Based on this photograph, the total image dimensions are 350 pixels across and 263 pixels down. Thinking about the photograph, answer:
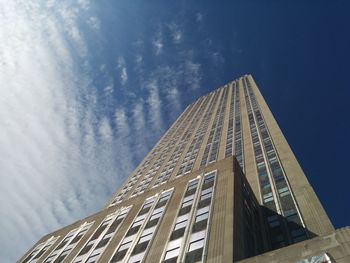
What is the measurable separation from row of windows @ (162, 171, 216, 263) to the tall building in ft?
0.29

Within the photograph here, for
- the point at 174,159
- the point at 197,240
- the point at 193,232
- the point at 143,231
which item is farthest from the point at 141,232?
the point at 174,159

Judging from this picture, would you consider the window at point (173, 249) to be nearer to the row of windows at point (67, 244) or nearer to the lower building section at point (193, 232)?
the lower building section at point (193, 232)

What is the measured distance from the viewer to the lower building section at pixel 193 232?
21734 millimetres

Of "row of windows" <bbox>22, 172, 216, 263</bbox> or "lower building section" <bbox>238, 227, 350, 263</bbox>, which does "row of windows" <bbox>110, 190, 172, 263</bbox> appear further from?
"lower building section" <bbox>238, 227, 350, 263</bbox>

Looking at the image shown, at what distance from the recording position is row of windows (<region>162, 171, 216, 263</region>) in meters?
26.6

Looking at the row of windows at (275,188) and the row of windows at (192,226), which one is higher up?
the row of windows at (192,226)

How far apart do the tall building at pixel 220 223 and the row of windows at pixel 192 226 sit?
0.09 m

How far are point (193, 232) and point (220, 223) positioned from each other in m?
2.40

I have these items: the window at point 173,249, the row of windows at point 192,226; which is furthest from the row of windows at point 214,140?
the window at point 173,249

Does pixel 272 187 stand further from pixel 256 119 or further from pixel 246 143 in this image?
pixel 256 119

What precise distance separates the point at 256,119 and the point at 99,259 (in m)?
58.1

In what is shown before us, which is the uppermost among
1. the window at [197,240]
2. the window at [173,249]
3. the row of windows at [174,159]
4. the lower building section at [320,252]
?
the lower building section at [320,252]

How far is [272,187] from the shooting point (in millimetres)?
45781

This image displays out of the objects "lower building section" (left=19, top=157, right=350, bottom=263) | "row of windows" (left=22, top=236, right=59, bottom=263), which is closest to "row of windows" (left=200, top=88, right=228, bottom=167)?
"lower building section" (left=19, top=157, right=350, bottom=263)
